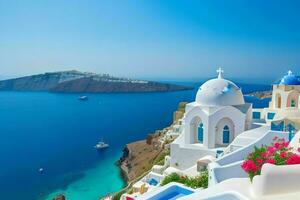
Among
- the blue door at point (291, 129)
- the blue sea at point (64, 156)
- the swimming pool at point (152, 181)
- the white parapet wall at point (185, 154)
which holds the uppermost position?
the blue door at point (291, 129)

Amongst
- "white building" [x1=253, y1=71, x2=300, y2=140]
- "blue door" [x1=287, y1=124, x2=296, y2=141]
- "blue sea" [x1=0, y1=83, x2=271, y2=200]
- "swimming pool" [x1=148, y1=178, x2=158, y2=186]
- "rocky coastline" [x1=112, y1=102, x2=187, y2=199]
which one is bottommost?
"blue sea" [x1=0, y1=83, x2=271, y2=200]

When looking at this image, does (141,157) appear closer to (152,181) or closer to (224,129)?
(152,181)

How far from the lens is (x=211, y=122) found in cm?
1725

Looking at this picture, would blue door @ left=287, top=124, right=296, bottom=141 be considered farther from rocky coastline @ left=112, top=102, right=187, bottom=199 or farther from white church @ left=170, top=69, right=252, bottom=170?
rocky coastline @ left=112, top=102, right=187, bottom=199

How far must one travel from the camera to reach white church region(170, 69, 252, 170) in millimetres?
17188

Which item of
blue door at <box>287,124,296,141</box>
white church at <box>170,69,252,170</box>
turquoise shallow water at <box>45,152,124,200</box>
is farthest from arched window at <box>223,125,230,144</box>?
turquoise shallow water at <box>45,152,124,200</box>

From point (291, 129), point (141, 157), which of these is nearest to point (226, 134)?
point (291, 129)

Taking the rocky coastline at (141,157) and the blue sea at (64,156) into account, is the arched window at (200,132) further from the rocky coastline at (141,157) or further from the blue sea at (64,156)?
the blue sea at (64,156)

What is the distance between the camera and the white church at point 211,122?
677 inches

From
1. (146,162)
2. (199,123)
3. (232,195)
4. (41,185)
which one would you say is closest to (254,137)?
(199,123)

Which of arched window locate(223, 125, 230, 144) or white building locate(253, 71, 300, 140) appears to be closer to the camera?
arched window locate(223, 125, 230, 144)

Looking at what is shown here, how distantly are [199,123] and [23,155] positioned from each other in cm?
3236

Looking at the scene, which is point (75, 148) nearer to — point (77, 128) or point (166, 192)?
point (77, 128)

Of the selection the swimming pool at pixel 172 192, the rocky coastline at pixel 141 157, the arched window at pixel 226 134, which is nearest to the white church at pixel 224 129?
the arched window at pixel 226 134
